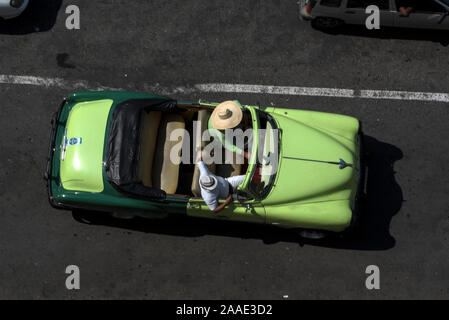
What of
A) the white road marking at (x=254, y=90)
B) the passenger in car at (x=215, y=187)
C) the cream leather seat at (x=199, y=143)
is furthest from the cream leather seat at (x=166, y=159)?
the white road marking at (x=254, y=90)

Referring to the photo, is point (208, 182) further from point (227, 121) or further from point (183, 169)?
point (183, 169)

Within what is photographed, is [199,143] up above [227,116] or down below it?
below

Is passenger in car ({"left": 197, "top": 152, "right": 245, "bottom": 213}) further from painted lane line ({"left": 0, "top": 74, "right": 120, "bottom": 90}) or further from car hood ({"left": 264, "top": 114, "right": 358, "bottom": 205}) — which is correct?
painted lane line ({"left": 0, "top": 74, "right": 120, "bottom": 90})

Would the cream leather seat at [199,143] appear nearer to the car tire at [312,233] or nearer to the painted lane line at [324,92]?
the painted lane line at [324,92]

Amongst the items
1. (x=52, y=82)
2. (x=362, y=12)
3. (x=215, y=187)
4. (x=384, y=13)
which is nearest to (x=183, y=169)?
(x=215, y=187)

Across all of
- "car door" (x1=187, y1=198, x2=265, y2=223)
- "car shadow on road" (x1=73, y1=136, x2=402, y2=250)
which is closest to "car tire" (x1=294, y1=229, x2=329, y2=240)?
"car shadow on road" (x1=73, y1=136, x2=402, y2=250)

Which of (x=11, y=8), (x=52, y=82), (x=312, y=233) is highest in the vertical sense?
(x=11, y=8)
